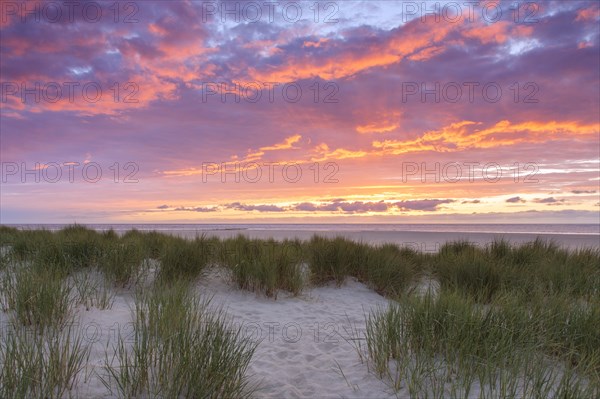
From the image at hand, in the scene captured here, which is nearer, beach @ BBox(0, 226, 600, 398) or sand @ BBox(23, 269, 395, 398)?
beach @ BBox(0, 226, 600, 398)

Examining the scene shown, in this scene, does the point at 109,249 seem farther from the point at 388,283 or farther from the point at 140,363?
the point at 388,283

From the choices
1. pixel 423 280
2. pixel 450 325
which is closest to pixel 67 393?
pixel 450 325

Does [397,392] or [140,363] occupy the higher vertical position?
[140,363]

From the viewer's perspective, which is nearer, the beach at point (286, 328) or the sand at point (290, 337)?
the beach at point (286, 328)

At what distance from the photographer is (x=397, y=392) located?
379 cm

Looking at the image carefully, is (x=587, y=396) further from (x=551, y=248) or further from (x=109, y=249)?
(x=551, y=248)

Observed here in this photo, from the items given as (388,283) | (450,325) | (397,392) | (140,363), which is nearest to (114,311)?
(140,363)

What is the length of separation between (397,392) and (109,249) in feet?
19.5

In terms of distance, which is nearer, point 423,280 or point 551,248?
point 423,280

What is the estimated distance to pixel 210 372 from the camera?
3418 mm

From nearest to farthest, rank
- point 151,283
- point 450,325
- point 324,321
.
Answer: point 450,325 → point 324,321 → point 151,283

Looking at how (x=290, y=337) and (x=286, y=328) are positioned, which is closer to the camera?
(x=290, y=337)

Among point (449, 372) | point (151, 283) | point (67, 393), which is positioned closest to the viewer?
point (67, 393)

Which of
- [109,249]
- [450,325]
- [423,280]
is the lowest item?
[423,280]
